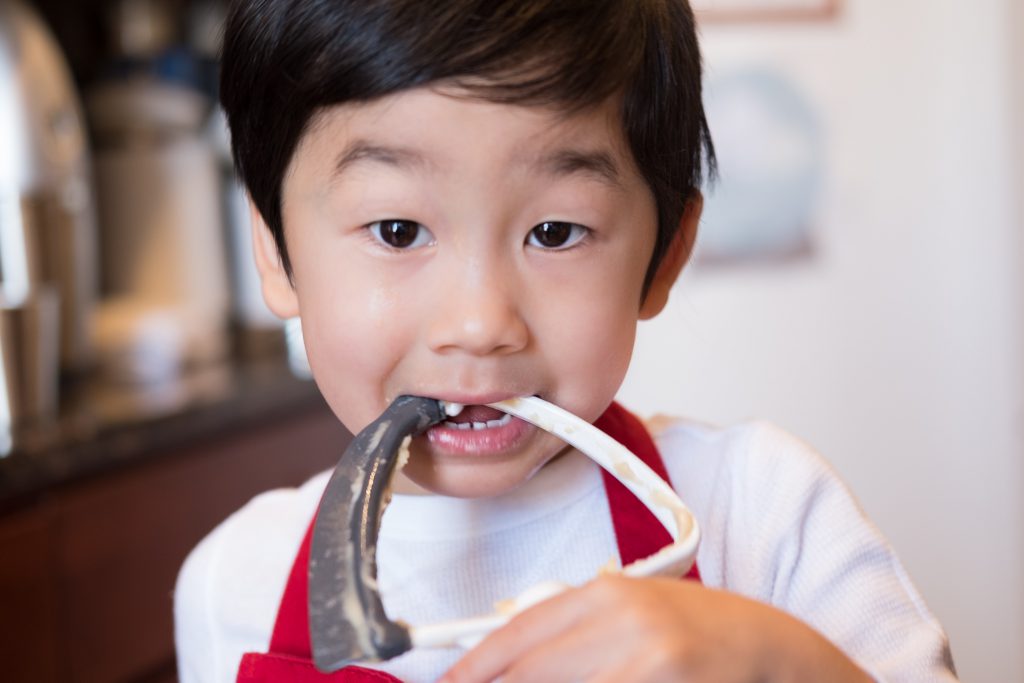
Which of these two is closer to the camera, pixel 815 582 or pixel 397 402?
pixel 397 402

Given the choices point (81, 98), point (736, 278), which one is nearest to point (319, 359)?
point (81, 98)

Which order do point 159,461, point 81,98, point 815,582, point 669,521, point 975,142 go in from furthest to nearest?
point 975,142 → point 81,98 → point 159,461 → point 815,582 → point 669,521

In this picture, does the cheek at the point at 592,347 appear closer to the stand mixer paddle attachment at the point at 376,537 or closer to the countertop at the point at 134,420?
the stand mixer paddle attachment at the point at 376,537

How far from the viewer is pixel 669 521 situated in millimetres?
610

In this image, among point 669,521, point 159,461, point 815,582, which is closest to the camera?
point 669,521

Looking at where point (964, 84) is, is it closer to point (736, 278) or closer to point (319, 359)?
point (736, 278)

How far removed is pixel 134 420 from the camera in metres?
1.43

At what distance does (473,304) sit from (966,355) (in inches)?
83.1

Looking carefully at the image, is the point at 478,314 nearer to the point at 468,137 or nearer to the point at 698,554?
the point at 468,137

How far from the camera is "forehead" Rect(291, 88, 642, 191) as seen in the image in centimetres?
60

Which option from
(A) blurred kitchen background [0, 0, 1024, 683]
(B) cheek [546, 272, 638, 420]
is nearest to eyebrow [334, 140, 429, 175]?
(B) cheek [546, 272, 638, 420]

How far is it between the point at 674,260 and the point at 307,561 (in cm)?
33

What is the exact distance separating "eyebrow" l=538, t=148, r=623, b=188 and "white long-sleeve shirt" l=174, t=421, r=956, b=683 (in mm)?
239

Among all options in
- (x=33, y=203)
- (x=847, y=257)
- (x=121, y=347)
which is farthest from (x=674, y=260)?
(x=847, y=257)
